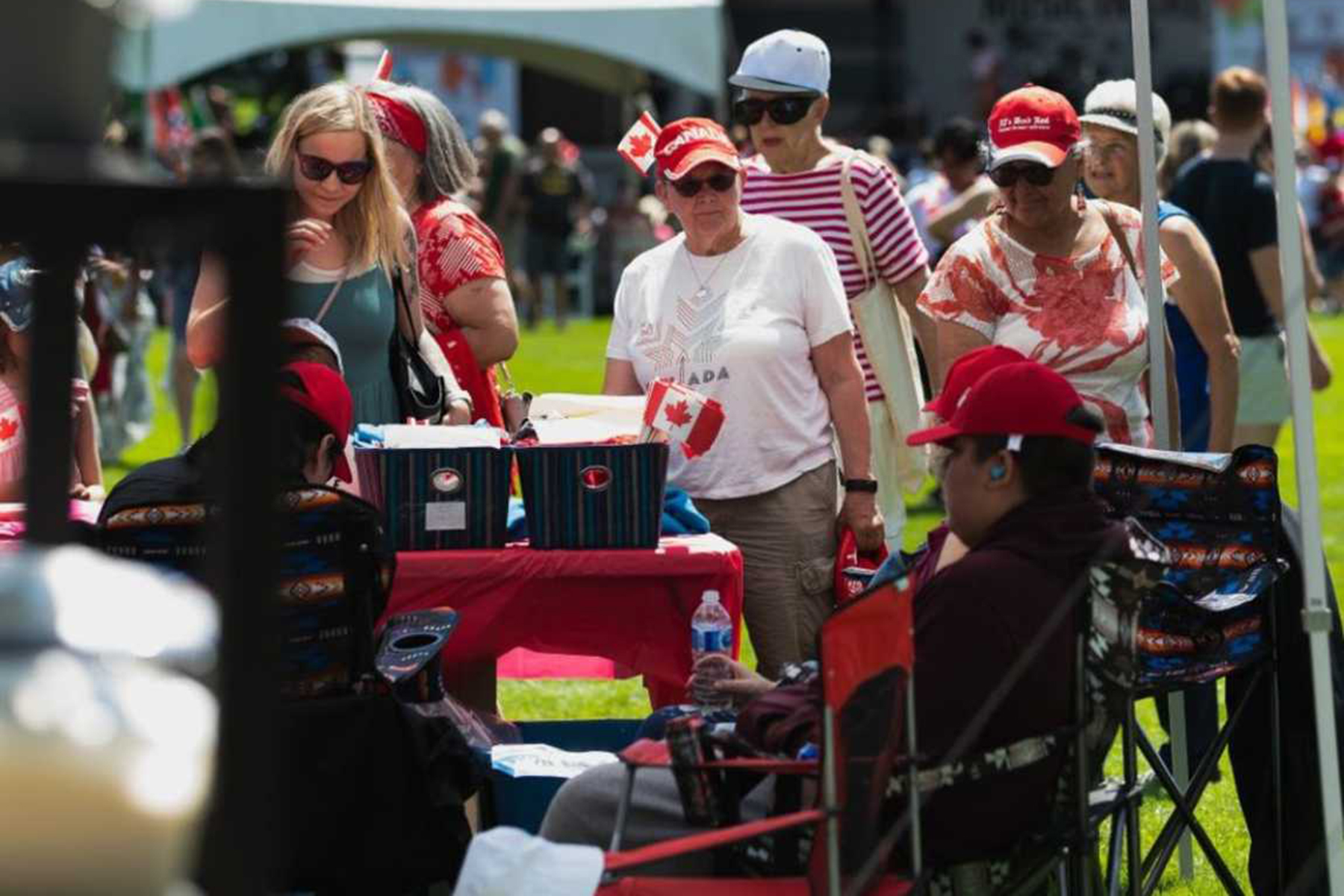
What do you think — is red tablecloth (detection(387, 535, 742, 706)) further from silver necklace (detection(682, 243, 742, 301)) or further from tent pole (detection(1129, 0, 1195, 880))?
tent pole (detection(1129, 0, 1195, 880))

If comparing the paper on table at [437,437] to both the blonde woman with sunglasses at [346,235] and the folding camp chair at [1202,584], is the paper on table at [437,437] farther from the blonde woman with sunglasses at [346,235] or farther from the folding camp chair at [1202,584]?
the folding camp chair at [1202,584]

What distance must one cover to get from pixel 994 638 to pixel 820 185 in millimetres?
2720

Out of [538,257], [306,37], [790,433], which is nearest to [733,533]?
[790,433]

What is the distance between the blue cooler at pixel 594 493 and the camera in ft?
14.6

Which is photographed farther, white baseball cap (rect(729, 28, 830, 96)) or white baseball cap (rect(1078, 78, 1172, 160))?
white baseball cap (rect(729, 28, 830, 96))

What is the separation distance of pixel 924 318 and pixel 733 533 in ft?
3.73

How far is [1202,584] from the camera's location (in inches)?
169

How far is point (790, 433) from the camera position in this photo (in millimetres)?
5059

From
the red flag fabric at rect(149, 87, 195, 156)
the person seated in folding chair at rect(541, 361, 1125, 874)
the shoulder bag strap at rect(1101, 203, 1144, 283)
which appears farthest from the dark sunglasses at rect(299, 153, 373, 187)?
the red flag fabric at rect(149, 87, 195, 156)

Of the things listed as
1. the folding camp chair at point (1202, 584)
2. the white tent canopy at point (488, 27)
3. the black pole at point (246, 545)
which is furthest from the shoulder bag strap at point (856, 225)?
the white tent canopy at point (488, 27)

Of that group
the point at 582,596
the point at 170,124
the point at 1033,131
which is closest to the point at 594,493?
the point at 582,596

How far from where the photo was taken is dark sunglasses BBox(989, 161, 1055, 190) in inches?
190

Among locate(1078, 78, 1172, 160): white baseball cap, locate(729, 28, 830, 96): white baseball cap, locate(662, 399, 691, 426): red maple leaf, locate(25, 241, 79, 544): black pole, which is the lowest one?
locate(662, 399, 691, 426): red maple leaf

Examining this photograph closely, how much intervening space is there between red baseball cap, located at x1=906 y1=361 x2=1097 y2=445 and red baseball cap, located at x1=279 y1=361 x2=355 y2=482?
1272 mm
